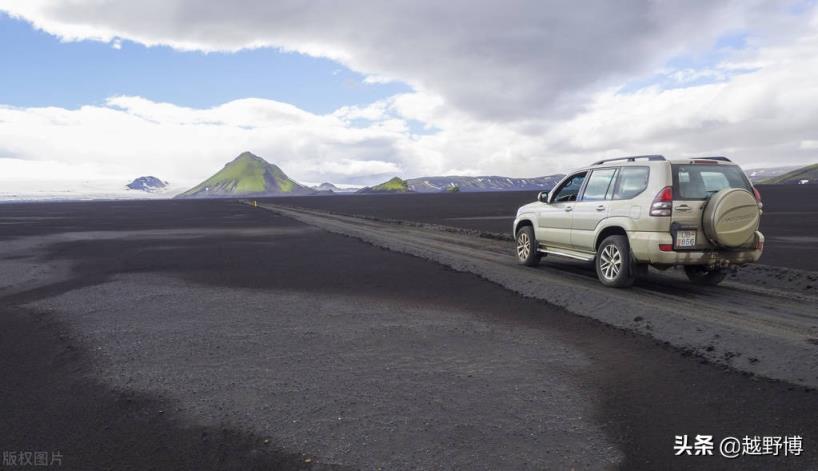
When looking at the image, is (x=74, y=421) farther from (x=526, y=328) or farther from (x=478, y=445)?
(x=526, y=328)

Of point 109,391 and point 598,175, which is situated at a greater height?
point 598,175

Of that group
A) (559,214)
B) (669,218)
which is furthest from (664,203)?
(559,214)

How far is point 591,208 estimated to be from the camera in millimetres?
9453

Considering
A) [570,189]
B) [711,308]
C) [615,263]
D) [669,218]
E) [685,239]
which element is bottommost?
[711,308]

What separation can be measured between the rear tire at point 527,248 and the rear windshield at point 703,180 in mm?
3711

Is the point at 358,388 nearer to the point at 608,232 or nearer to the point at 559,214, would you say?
the point at 608,232

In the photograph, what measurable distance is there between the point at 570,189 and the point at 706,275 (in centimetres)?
296

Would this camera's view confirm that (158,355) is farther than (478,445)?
Yes

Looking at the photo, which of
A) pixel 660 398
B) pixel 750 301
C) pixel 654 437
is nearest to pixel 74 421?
pixel 654 437

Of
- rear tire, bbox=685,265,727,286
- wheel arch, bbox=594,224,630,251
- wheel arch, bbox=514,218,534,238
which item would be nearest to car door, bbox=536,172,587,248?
wheel arch, bbox=514,218,534,238

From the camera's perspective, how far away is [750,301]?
7816mm

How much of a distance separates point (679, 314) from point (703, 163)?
8.90 feet

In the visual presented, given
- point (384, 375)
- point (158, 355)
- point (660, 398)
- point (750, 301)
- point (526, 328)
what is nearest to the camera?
point (660, 398)

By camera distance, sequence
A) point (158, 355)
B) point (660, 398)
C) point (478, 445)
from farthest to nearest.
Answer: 1. point (158, 355)
2. point (660, 398)
3. point (478, 445)
